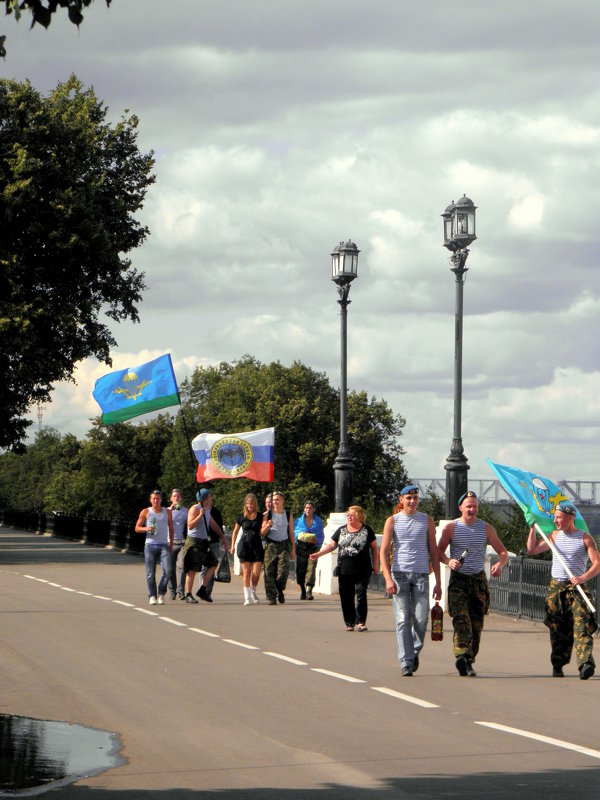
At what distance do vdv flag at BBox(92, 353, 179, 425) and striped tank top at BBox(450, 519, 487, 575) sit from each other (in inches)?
623

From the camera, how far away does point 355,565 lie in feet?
61.4

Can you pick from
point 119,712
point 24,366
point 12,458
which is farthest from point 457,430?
point 12,458

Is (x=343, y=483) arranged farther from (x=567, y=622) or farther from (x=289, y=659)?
(x=567, y=622)

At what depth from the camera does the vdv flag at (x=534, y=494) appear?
1612cm

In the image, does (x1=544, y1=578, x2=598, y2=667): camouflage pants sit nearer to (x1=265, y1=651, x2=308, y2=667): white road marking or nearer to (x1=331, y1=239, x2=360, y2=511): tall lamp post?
(x1=265, y1=651, x2=308, y2=667): white road marking

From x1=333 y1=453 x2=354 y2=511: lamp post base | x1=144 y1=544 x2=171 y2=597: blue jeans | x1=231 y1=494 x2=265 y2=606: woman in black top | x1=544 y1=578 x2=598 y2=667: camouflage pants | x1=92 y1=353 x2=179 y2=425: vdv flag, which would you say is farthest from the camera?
x1=92 y1=353 x2=179 y2=425: vdv flag

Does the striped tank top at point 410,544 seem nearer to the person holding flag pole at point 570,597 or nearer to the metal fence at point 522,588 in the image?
the person holding flag pole at point 570,597

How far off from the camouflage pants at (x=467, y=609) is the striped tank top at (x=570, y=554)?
30.9 inches

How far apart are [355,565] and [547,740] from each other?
29.7 feet

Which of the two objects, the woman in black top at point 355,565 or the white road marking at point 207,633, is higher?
the woman in black top at point 355,565

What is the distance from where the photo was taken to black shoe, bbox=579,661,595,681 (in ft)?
44.5

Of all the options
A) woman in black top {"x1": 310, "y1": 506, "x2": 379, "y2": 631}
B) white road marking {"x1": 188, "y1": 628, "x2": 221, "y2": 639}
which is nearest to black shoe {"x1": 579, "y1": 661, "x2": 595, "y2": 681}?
woman in black top {"x1": 310, "y1": 506, "x2": 379, "y2": 631}

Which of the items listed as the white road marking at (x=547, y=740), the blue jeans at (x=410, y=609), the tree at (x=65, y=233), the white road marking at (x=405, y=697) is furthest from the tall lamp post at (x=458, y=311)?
the tree at (x=65, y=233)

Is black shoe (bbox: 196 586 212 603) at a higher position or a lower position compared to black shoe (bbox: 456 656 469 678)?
higher
